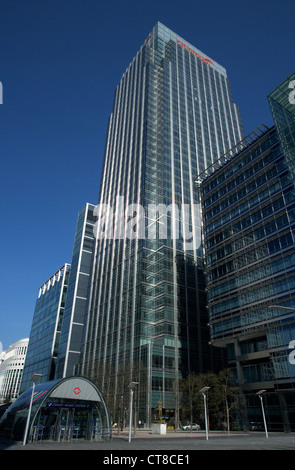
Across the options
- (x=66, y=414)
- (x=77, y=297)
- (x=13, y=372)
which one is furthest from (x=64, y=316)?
(x=66, y=414)

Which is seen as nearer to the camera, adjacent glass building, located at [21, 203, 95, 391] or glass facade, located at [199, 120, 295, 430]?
glass facade, located at [199, 120, 295, 430]

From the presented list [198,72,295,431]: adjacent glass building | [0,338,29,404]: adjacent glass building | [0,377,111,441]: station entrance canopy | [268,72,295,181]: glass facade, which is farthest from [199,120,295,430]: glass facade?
[0,338,29,404]: adjacent glass building

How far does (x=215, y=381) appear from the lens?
192ft

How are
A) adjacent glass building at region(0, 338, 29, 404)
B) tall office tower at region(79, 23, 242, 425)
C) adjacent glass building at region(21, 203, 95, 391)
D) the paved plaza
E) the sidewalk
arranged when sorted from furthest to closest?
adjacent glass building at region(0, 338, 29, 404), adjacent glass building at region(21, 203, 95, 391), tall office tower at region(79, 23, 242, 425), the sidewalk, the paved plaza

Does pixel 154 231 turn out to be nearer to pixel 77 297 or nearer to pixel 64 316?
pixel 77 297

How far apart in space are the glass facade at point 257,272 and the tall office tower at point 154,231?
12987 mm

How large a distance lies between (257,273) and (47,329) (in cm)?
9538

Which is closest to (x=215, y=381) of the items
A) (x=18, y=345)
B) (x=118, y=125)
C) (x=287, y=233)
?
(x=287, y=233)

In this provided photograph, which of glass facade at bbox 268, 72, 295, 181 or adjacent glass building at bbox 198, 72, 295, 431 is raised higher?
glass facade at bbox 268, 72, 295, 181

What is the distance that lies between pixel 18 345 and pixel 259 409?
157 metres

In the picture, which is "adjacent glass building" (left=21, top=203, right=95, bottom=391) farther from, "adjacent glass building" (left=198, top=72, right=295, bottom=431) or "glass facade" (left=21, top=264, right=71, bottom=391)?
"adjacent glass building" (left=198, top=72, right=295, bottom=431)

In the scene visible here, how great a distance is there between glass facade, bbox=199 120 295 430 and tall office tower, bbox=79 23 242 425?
13.0 metres

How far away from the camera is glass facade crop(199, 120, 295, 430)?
55438 mm

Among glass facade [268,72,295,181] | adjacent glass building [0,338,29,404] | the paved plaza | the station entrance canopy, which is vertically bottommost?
the paved plaza
